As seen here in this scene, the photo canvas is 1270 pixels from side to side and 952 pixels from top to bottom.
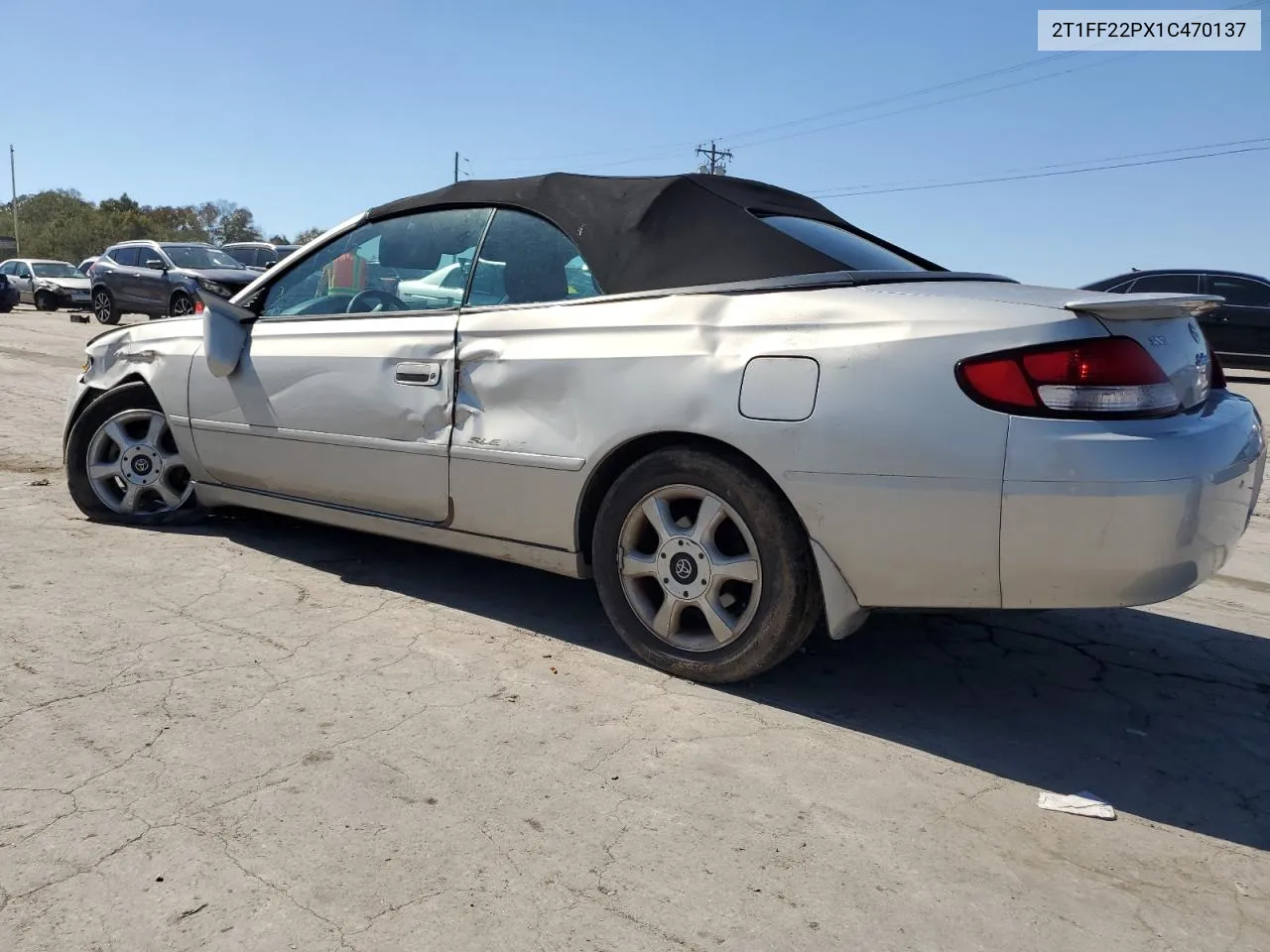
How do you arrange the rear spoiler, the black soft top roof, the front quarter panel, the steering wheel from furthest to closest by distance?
the front quarter panel
the steering wheel
the black soft top roof
the rear spoiler

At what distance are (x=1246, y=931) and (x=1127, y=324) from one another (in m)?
1.46

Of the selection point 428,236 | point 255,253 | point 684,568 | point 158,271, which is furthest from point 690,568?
point 255,253

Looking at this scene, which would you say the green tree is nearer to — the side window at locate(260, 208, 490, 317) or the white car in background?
the white car in background

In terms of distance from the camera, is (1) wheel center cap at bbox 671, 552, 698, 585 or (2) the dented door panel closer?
(1) wheel center cap at bbox 671, 552, 698, 585

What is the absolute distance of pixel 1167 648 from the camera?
3.87 m

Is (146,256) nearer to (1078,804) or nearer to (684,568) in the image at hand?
(684,568)

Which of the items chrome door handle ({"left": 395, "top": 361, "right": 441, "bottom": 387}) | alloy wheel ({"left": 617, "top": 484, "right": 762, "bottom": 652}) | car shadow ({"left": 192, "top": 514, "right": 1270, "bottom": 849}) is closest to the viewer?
car shadow ({"left": 192, "top": 514, "right": 1270, "bottom": 849})

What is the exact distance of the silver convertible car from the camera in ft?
8.89

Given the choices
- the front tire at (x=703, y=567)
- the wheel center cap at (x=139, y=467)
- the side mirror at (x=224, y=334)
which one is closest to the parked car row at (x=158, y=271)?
the wheel center cap at (x=139, y=467)

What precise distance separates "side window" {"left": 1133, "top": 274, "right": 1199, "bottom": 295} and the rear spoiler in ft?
43.7

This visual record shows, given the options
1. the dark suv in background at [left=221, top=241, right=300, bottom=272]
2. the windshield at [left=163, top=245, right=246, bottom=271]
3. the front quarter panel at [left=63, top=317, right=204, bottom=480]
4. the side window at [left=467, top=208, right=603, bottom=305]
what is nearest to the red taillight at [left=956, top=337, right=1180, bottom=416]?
the side window at [left=467, top=208, right=603, bottom=305]

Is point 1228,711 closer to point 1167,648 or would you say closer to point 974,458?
point 1167,648

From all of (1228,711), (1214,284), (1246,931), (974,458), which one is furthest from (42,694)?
(1214,284)

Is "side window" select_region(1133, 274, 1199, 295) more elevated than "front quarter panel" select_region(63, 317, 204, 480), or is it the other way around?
"side window" select_region(1133, 274, 1199, 295)
